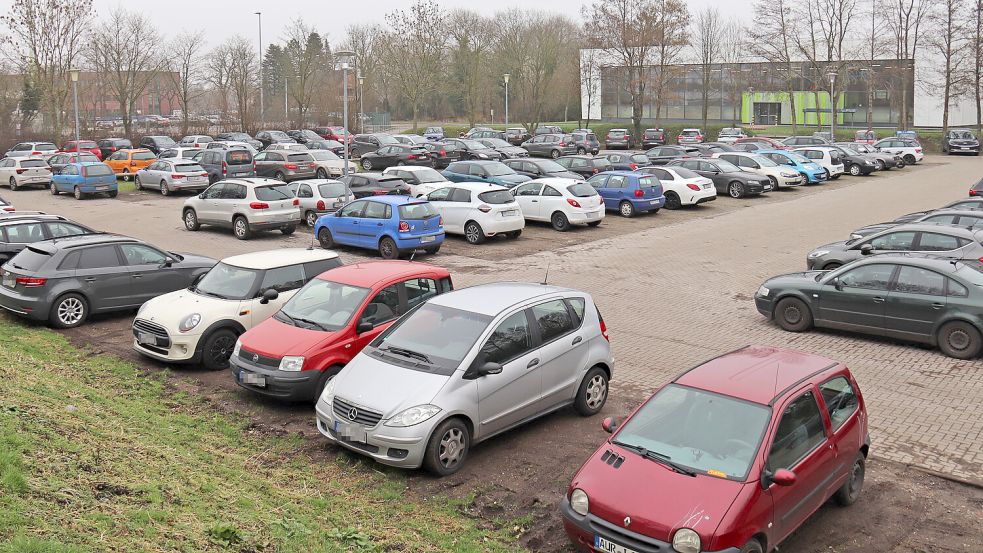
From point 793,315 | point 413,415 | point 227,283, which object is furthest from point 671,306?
point 413,415

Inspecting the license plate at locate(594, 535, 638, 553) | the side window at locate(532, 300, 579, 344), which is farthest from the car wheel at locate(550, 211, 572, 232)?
the license plate at locate(594, 535, 638, 553)

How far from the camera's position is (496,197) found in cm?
2373

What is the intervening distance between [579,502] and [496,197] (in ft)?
56.8

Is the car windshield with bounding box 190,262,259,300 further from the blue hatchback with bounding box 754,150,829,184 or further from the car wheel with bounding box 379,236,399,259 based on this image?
the blue hatchback with bounding box 754,150,829,184

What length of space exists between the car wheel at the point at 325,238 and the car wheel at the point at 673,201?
13051mm

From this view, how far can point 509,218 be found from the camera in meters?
23.7

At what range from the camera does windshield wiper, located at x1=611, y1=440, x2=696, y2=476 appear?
6.81m

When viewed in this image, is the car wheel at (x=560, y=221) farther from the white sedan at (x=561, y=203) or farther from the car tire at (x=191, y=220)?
the car tire at (x=191, y=220)

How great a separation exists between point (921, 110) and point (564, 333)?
74.7 m

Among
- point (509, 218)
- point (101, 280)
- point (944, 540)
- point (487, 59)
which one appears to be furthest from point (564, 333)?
point (487, 59)

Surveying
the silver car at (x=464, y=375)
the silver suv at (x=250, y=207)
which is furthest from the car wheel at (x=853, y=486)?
the silver suv at (x=250, y=207)

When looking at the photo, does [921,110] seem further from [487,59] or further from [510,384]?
[510,384]

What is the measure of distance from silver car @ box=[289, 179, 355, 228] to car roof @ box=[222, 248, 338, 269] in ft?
38.6

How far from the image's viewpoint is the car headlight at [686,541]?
623 cm
